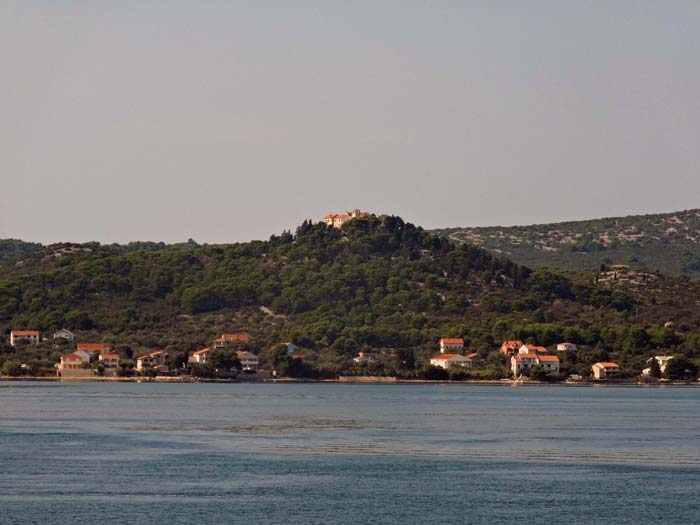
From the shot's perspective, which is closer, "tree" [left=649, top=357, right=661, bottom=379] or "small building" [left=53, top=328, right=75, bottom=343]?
"tree" [left=649, top=357, right=661, bottom=379]

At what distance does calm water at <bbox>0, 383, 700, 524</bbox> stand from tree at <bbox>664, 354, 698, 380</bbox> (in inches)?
2437

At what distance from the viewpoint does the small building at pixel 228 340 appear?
170663 millimetres

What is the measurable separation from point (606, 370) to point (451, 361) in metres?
18.6

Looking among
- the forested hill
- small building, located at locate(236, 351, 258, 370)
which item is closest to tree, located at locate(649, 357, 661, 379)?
the forested hill

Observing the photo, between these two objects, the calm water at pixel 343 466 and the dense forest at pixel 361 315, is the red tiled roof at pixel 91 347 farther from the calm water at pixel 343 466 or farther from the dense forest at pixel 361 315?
the calm water at pixel 343 466

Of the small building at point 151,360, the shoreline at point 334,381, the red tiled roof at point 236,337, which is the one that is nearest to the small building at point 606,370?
the shoreline at point 334,381

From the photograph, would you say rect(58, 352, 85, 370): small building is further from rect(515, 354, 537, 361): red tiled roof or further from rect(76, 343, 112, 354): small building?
rect(515, 354, 537, 361): red tiled roof

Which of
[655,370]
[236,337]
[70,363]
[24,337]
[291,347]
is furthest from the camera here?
[24,337]

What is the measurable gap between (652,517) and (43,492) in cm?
2003

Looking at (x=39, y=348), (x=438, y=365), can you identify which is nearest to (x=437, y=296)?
(x=438, y=365)

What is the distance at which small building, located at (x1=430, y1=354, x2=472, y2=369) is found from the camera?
6275 inches

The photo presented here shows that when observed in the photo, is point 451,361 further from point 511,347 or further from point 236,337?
point 236,337

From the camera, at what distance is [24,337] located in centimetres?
17512

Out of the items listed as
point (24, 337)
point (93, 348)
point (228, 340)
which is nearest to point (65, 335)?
point (24, 337)
